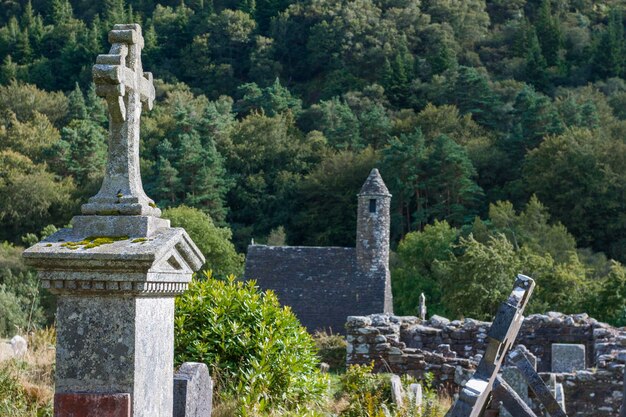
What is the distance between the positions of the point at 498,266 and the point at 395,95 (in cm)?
4177

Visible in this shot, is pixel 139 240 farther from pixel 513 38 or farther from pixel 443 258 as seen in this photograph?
pixel 513 38

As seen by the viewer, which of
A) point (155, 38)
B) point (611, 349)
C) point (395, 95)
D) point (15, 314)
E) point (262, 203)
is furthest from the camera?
point (155, 38)

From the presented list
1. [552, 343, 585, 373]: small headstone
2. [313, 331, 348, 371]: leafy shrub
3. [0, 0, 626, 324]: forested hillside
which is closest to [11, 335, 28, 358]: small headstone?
[313, 331, 348, 371]: leafy shrub

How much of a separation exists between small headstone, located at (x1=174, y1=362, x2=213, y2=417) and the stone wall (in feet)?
20.5

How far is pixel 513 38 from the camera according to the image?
86.9 meters

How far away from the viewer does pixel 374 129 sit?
220ft

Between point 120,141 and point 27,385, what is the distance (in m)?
3.81

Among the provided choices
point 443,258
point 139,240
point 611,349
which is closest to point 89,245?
point 139,240

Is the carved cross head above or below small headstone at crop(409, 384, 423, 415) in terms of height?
above

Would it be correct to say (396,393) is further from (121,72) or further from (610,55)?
(610,55)

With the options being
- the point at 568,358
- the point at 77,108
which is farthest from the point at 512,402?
the point at 77,108

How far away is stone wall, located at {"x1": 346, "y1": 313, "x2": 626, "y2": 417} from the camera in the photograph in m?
14.0

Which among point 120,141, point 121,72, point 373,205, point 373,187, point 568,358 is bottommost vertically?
point 568,358

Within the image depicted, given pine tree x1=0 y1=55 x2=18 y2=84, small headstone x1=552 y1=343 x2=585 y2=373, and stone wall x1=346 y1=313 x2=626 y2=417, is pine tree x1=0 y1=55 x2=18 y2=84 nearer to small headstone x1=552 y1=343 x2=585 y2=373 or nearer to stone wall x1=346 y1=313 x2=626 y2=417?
stone wall x1=346 y1=313 x2=626 y2=417
